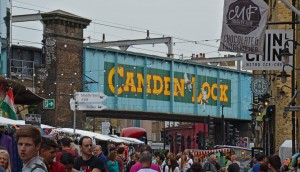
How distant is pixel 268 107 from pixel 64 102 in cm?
2267

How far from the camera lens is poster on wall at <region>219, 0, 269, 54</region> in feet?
66.8

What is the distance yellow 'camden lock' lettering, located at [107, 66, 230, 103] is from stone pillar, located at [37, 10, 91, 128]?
2.62m

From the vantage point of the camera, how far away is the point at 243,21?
20391 mm

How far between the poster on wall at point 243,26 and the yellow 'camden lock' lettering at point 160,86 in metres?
40.0

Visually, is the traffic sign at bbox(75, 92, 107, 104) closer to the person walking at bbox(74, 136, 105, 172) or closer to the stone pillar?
the person walking at bbox(74, 136, 105, 172)

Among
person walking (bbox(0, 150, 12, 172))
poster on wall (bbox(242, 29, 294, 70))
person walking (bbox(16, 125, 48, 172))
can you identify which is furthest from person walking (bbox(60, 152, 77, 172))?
poster on wall (bbox(242, 29, 294, 70))

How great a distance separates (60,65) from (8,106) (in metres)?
39.7

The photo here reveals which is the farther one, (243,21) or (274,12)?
(274,12)

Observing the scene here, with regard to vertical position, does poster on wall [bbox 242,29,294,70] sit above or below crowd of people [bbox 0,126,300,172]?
above

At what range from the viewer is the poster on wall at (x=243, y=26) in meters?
20.4

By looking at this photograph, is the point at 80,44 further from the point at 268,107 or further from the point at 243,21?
the point at 243,21

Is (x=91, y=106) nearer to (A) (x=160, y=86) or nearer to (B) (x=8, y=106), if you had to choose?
(B) (x=8, y=106)

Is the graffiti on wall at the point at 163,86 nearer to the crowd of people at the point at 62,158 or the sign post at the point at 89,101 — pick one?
the sign post at the point at 89,101

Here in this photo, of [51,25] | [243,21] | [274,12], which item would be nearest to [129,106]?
[51,25]
